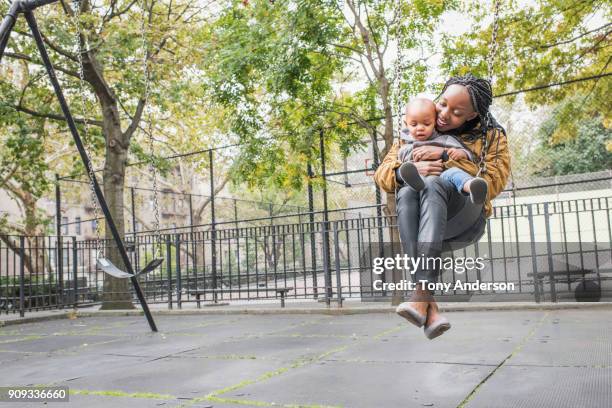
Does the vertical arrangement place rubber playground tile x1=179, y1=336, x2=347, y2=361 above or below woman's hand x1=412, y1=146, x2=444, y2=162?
below

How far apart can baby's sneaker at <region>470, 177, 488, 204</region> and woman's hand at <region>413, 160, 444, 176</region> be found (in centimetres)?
24

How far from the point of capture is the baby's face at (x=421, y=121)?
8.68ft

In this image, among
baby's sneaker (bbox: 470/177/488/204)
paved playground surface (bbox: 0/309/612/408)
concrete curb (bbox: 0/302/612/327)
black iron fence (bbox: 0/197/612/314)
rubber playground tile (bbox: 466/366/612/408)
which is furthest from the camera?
black iron fence (bbox: 0/197/612/314)

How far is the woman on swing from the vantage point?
2590 mm

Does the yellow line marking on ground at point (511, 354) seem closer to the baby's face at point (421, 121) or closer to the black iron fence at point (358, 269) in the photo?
the black iron fence at point (358, 269)

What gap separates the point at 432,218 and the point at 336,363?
9.89ft

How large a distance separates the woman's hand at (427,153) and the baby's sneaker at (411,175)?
5.8 inches

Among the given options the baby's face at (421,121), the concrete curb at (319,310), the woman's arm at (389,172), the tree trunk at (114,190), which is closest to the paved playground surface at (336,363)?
the concrete curb at (319,310)

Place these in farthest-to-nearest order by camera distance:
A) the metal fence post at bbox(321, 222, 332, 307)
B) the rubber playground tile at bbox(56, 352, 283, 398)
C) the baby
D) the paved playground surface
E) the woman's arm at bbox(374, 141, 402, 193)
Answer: the metal fence post at bbox(321, 222, 332, 307), the rubber playground tile at bbox(56, 352, 283, 398), the paved playground surface, the woman's arm at bbox(374, 141, 402, 193), the baby

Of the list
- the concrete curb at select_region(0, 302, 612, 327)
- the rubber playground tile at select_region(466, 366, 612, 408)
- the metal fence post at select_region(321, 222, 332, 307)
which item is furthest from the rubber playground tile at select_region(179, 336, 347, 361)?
the metal fence post at select_region(321, 222, 332, 307)

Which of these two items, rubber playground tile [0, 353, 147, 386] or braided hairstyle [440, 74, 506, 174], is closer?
braided hairstyle [440, 74, 506, 174]

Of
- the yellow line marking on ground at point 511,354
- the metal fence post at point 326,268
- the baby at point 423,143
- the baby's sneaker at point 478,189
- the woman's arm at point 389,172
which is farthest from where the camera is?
the metal fence post at point 326,268

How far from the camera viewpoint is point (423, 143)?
8.78 feet

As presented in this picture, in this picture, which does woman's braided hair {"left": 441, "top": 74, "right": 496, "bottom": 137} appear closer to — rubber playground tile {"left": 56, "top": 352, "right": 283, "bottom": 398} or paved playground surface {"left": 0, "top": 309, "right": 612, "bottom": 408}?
paved playground surface {"left": 0, "top": 309, "right": 612, "bottom": 408}
